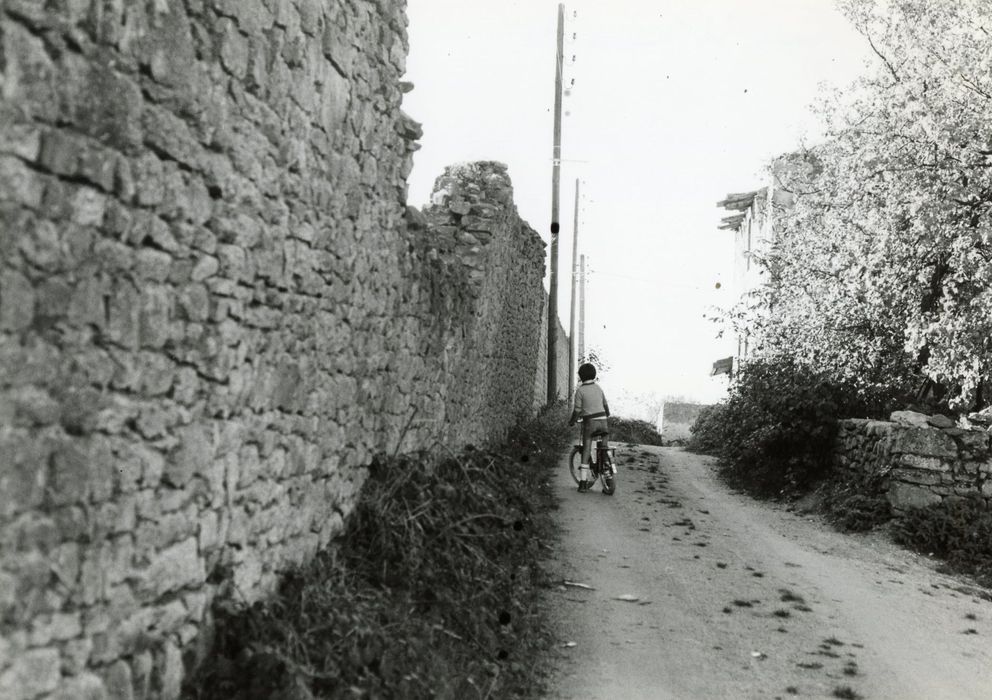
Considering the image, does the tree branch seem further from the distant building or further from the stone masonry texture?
the stone masonry texture

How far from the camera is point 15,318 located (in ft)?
10.00

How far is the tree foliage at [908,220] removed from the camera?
1362cm

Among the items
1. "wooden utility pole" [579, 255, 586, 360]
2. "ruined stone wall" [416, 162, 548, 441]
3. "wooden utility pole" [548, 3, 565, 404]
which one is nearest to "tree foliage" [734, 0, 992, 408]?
"ruined stone wall" [416, 162, 548, 441]

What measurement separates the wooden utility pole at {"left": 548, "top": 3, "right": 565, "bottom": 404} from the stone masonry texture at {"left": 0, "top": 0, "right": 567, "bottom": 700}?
54.3ft

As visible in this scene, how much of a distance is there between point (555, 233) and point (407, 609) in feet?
61.6

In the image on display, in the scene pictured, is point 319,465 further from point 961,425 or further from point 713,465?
point 713,465

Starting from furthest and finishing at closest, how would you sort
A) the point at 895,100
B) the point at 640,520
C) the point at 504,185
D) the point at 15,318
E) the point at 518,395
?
1. the point at 518,395
2. the point at 895,100
3. the point at 504,185
4. the point at 640,520
5. the point at 15,318

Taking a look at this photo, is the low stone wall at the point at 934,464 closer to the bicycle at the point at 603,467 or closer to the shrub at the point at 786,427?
the shrub at the point at 786,427

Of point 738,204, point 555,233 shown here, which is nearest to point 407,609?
point 555,233

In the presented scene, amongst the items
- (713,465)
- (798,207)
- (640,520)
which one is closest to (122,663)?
(640,520)

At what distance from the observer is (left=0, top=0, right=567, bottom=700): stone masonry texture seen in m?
3.13

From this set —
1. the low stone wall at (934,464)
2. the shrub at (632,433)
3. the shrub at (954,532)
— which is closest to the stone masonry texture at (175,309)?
the shrub at (954,532)

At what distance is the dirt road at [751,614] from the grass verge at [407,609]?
433mm

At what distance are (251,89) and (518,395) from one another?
1232 cm
